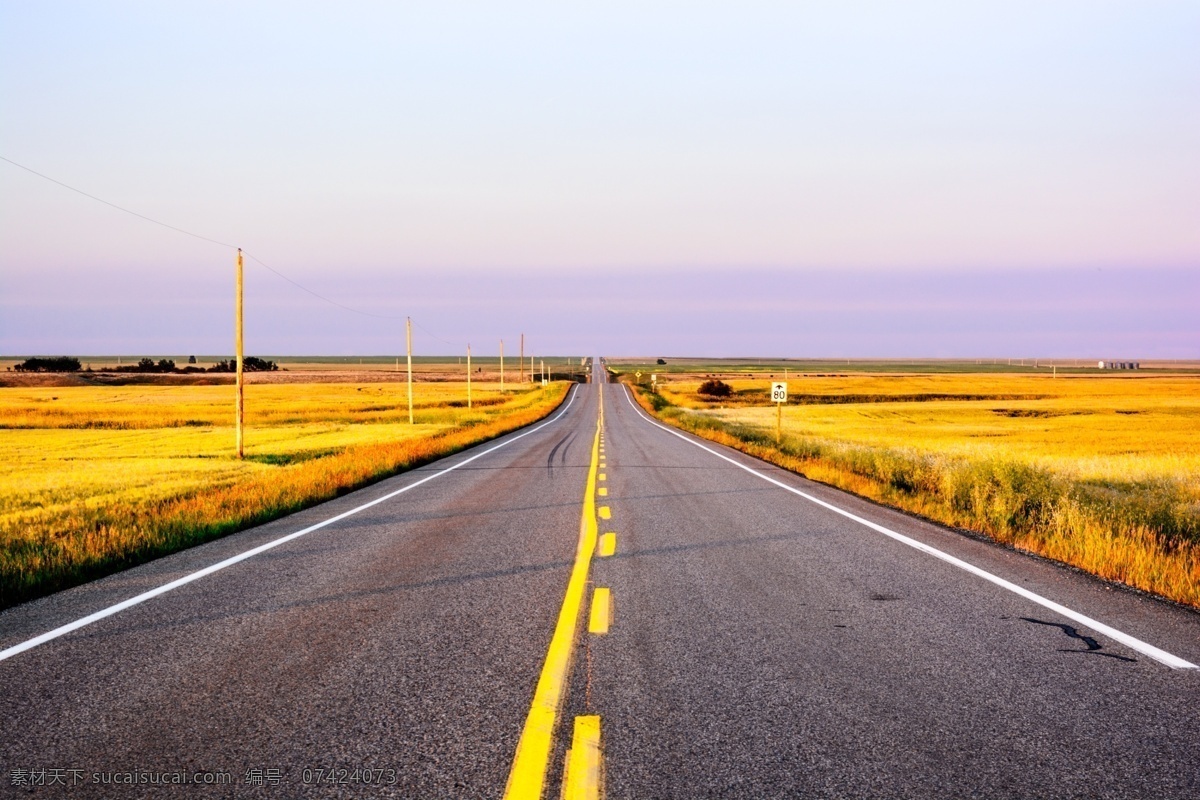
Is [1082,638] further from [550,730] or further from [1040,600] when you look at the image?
[550,730]

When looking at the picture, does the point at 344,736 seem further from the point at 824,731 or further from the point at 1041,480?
the point at 1041,480

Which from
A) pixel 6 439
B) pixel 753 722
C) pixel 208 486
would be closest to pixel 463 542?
pixel 753 722

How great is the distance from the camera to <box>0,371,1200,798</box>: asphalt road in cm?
382

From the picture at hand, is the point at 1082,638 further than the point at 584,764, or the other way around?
the point at 1082,638

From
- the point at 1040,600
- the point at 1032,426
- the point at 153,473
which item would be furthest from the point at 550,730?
the point at 1032,426

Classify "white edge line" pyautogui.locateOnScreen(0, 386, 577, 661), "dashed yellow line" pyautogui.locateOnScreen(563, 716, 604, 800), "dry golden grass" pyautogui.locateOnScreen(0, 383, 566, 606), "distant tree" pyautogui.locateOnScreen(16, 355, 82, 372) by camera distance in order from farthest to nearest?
"distant tree" pyautogui.locateOnScreen(16, 355, 82, 372) < "dry golden grass" pyautogui.locateOnScreen(0, 383, 566, 606) < "white edge line" pyautogui.locateOnScreen(0, 386, 577, 661) < "dashed yellow line" pyautogui.locateOnScreen(563, 716, 604, 800)

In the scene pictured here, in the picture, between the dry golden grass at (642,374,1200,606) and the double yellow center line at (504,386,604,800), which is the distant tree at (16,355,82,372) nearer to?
the dry golden grass at (642,374,1200,606)

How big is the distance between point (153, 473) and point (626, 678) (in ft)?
66.9

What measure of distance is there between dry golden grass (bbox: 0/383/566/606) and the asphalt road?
1.12 metres

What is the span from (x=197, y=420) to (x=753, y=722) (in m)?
55.1

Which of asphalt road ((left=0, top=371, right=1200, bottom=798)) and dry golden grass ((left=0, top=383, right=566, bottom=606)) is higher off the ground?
asphalt road ((left=0, top=371, right=1200, bottom=798))

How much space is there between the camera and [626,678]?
5.05 meters

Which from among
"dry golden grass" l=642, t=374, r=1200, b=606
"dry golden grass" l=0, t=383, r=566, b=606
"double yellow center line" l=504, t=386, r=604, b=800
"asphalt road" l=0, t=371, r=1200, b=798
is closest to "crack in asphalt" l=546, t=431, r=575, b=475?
"dry golden grass" l=0, t=383, r=566, b=606

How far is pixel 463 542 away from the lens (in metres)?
9.93
